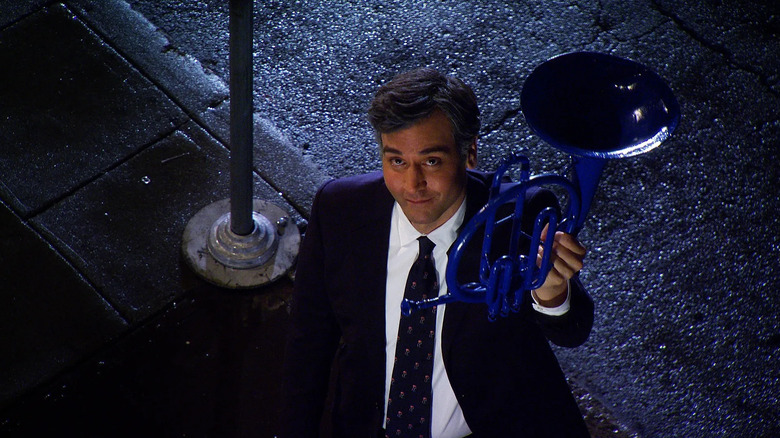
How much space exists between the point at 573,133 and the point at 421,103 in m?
0.47

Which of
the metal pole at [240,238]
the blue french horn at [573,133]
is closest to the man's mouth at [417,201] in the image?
the blue french horn at [573,133]

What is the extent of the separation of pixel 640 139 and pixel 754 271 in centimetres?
250

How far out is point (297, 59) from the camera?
5414 mm

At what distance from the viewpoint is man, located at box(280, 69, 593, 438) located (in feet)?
9.02

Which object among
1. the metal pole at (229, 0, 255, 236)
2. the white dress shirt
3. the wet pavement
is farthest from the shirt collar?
the wet pavement

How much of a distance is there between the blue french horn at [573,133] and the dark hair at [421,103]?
0.22m

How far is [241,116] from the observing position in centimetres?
365

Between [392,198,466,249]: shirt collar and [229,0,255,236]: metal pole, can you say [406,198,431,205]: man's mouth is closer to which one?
[392,198,466,249]: shirt collar

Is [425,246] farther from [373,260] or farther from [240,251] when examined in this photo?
[240,251]

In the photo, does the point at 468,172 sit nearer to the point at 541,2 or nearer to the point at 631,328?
the point at 631,328

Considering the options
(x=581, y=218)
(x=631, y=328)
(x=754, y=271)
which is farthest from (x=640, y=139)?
(x=754, y=271)

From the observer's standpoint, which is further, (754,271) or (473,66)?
(473,66)

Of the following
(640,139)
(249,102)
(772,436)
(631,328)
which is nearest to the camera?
(640,139)

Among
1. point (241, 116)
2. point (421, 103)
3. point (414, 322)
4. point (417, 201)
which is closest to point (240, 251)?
point (241, 116)
